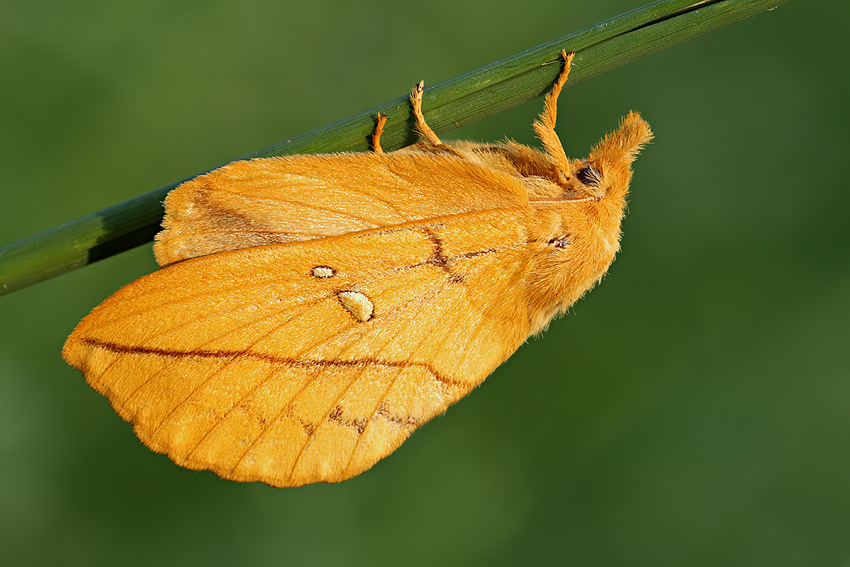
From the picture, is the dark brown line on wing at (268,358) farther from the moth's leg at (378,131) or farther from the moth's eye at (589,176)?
the moth's eye at (589,176)

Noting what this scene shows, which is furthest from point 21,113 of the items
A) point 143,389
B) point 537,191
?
point 537,191

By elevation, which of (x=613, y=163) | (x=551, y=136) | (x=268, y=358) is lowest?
(x=268, y=358)

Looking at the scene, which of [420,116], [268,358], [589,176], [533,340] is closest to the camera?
[268,358]

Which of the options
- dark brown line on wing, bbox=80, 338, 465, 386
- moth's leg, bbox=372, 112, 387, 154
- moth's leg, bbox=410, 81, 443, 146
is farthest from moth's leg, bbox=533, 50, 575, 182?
dark brown line on wing, bbox=80, 338, 465, 386

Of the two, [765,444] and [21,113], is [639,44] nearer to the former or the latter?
[765,444]

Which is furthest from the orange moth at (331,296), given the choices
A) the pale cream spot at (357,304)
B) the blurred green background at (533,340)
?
the blurred green background at (533,340)

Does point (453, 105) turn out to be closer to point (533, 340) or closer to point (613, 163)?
point (613, 163)

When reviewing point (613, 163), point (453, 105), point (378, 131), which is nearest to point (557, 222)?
point (613, 163)

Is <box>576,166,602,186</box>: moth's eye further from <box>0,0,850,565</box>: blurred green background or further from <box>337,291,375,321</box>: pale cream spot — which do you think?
<box>0,0,850,565</box>: blurred green background
